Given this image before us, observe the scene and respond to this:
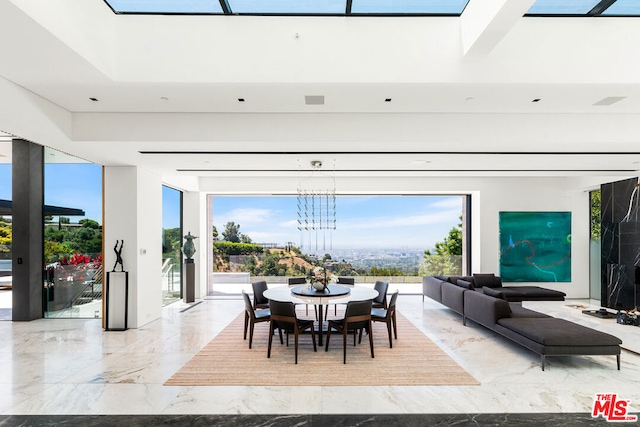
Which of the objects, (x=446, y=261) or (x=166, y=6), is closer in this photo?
(x=166, y=6)

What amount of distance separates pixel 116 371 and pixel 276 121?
3.57 meters

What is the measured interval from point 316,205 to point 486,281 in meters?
4.46

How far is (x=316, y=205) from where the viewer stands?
9.73 metres

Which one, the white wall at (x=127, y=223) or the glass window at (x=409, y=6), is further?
the white wall at (x=127, y=223)

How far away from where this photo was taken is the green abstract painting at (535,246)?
360 inches

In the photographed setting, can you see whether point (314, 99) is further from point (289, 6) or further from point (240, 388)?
point (240, 388)

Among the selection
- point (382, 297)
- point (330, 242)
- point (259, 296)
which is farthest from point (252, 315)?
point (330, 242)

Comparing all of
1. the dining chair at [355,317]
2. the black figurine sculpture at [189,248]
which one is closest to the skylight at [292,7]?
the dining chair at [355,317]

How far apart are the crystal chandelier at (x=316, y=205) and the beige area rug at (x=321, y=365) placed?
3.51 metres

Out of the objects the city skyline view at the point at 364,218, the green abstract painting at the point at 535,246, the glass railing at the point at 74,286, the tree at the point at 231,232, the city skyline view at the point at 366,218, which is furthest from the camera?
the city skyline view at the point at 366,218

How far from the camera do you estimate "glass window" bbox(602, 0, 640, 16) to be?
344 cm

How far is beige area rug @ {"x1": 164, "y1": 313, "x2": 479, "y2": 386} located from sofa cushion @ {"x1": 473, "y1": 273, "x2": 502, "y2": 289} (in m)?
3.32

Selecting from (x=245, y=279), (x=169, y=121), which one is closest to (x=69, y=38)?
(x=169, y=121)

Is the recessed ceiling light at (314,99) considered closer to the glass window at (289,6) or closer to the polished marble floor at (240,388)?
the glass window at (289,6)
